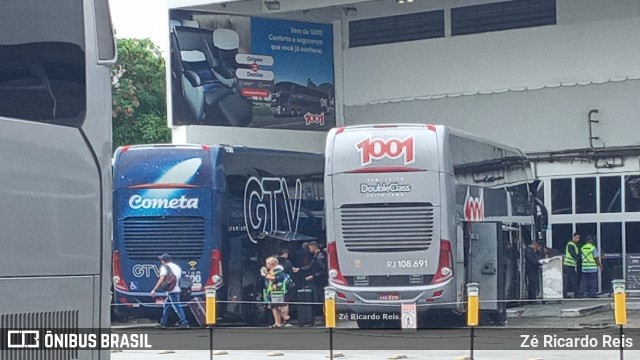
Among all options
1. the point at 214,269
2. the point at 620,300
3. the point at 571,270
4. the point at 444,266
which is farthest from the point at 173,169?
the point at 571,270

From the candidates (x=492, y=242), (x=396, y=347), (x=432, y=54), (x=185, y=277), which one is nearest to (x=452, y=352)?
(x=396, y=347)

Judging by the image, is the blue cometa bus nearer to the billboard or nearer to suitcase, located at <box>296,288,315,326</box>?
suitcase, located at <box>296,288,315,326</box>

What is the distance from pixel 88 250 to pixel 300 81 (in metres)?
33.3

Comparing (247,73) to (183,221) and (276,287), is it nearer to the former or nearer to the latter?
(183,221)

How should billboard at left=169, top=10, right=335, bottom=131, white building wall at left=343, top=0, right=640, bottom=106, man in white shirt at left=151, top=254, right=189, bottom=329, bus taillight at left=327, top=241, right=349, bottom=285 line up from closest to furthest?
1. bus taillight at left=327, top=241, right=349, bottom=285
2. man in white shirt at left=151, top=254, right=189, bottom=329
3. white building wall at left=343, top=0, right=640, bottom=106
4. billboard at left=169, top=10, right=335, bottom=131

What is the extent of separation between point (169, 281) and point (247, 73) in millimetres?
14325

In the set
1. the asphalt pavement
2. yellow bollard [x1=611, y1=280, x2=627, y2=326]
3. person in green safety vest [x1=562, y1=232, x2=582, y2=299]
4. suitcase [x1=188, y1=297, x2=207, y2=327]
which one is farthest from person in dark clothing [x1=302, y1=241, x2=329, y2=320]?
yellow bollard [x1=611, y1=280, x2=627, y2=326]

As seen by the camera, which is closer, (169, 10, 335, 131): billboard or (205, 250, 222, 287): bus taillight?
(205, 250, 222, 287): bus taillight

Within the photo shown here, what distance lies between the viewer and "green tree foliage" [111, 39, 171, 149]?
54.7 metres

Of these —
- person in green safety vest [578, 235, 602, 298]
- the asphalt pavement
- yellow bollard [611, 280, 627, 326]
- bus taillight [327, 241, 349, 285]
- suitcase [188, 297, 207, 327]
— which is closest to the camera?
yellow bollard [611, 280, 627, 326]

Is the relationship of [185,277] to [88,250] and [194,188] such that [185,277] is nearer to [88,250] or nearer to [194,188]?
[194,188]

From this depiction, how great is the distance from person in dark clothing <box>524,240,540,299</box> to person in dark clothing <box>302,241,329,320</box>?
4.86m

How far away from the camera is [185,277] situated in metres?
27.0

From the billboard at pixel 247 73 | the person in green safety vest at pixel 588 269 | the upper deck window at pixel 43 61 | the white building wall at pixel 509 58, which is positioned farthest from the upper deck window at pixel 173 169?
the upper deck window at pixel 43 61
